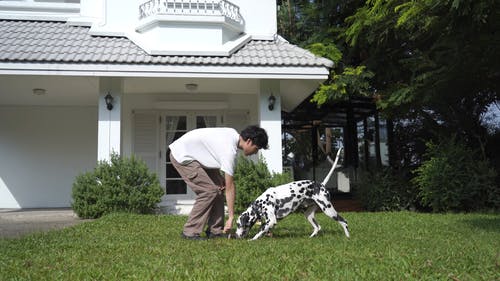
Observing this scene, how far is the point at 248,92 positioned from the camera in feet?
36.7

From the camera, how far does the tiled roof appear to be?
29.1 ft

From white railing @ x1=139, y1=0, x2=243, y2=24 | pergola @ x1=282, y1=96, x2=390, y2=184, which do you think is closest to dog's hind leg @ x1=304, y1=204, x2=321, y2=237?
white railing @ x1=139, y1=0, x2=243, y2=24

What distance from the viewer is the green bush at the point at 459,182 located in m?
9.99

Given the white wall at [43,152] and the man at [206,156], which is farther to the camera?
the white wall at [43,152]

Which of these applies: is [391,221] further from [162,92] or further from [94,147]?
[94,147]

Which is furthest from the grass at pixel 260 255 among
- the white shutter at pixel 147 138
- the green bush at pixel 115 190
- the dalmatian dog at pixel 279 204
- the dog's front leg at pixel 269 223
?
the white shutter at pixel 147 138

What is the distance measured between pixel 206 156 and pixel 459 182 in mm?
6927

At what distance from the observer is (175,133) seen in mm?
11672

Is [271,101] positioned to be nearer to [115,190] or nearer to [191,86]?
[191,86]

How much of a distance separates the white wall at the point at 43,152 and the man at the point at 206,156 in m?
7.33

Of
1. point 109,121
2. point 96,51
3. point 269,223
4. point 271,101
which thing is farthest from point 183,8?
point 269,223

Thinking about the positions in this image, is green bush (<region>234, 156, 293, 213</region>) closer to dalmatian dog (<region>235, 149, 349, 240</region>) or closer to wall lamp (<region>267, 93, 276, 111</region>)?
wall lamp (<region>267, 93, 276, 111</region>)

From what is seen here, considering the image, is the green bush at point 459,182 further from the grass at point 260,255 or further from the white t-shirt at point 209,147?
the white t-shirt at point 209,147

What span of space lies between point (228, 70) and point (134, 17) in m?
3.11
